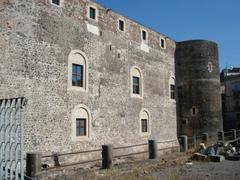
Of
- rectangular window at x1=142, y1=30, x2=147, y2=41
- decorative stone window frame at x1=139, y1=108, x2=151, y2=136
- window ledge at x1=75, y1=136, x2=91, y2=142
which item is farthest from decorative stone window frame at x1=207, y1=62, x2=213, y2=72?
window ledge at x1=75, y1=136, x2=91, y2=142

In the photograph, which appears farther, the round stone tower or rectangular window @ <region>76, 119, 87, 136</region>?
the round stone tower

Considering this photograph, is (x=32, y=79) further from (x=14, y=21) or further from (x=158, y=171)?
(x=158, y=171)

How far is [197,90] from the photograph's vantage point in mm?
28641

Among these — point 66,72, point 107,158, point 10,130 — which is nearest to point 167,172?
point 107,158

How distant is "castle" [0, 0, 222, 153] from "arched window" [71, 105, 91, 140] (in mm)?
57

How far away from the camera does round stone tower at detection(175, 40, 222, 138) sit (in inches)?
1117

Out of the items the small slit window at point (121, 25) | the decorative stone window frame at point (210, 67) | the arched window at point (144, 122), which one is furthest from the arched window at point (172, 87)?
the small slit window at point (121, 25)

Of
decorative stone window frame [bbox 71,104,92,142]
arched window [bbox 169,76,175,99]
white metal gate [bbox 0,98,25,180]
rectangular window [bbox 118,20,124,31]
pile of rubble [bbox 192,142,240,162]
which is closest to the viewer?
white metal gate [bbox 0,98,25,180]

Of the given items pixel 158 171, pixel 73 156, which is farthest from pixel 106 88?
pixel 158 171

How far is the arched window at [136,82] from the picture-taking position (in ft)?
75.3

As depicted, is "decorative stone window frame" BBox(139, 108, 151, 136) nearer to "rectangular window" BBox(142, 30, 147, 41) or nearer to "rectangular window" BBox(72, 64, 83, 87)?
"rectangular window" BBox(142, 30, 147, 41)

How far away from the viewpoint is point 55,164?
1592 centimetres

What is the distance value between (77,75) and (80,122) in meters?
2.70

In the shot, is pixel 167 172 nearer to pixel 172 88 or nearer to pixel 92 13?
pixel 92 13
